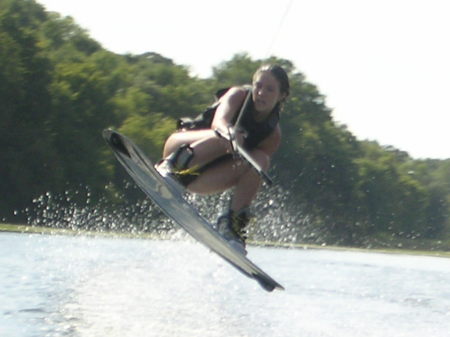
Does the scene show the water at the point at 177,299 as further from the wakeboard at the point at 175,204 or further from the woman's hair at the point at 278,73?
the woman's hair at the point at 278,73

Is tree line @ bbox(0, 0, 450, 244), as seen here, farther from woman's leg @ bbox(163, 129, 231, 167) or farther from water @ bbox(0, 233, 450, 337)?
woman's leg @ bbox(163, 129, 231, 167)

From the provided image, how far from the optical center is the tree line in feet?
149

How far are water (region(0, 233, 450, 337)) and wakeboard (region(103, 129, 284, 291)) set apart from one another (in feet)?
5.29

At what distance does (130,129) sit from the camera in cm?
5106

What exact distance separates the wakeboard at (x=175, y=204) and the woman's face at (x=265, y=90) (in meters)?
0.81

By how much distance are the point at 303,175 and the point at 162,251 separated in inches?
1974

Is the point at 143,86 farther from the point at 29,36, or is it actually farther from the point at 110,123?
the point at 29,36

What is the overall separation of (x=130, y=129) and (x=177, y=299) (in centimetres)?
3930

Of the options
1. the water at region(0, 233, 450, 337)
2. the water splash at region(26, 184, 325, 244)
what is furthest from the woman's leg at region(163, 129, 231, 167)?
the water splash at region(26, 184, 325, 244)

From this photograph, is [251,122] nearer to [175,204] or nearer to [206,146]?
[206,146]

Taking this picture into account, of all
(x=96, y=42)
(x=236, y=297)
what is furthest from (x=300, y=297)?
(x=96, y=42)

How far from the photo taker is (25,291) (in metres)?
10.7

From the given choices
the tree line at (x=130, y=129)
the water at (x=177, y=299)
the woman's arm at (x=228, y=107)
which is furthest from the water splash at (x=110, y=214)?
the woman's arm at (x=228, y=107)

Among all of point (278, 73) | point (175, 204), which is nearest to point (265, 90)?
point (278, 73)
